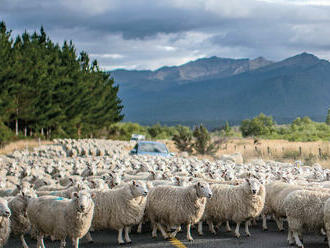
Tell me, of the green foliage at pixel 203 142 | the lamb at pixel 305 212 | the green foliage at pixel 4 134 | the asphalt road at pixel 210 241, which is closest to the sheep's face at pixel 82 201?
the asphalt road at pixel 210 241

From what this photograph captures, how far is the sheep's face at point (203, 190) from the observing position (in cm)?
1047

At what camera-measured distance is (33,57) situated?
163ft

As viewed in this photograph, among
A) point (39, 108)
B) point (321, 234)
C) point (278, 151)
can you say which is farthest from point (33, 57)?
point (321, 234)

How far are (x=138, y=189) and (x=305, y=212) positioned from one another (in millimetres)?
3389

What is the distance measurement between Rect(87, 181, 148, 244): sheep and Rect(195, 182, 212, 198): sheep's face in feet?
3.72

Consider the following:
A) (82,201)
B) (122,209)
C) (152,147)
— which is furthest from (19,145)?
(82,201)

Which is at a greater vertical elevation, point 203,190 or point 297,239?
point 203,190

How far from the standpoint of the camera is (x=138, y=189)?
1058 cm

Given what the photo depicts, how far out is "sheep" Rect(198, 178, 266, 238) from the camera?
1112 cm

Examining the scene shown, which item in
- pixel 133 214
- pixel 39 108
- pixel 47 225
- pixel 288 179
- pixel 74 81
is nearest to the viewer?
pixel 47 225

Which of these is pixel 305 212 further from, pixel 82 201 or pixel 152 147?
pixel 152 147

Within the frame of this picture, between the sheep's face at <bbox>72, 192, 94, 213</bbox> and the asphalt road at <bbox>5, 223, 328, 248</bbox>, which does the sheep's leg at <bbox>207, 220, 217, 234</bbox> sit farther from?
the sheep's face at <bbox>72, 192, 94, 213</bbox>

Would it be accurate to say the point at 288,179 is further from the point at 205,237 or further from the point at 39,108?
the point at 39,108

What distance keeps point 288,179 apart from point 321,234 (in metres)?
3.65
